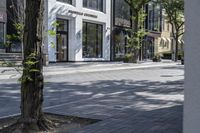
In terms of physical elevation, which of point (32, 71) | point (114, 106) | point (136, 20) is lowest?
point (114, 106)

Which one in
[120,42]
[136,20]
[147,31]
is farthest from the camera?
[147,31]

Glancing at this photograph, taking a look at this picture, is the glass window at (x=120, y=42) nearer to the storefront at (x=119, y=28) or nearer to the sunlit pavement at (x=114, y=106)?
the storefront at (x=119, y=28)

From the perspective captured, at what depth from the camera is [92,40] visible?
4069 cm

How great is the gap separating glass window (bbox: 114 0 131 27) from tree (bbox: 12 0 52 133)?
37.8 metres

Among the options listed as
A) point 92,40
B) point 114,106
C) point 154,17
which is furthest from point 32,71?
point 154,17

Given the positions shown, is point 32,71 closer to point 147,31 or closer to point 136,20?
point 136,20

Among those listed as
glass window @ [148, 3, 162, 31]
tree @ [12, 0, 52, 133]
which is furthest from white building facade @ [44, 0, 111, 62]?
tree @ [12, 0, 52, 133]

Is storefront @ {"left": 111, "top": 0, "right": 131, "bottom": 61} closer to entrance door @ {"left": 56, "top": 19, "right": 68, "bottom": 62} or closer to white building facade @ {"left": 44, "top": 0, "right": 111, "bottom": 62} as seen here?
white building facade @ {"left": 44, "top": 0, "right": 111, "bottom": 62}

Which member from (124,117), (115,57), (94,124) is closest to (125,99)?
(124,117)

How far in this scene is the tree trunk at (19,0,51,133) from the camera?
7281 millimetres

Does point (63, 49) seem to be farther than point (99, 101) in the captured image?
Yes

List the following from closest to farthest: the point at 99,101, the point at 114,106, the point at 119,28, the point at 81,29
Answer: the point at 114,106 < the point at 99,101 < the point at 81,29 < the point at 119,28

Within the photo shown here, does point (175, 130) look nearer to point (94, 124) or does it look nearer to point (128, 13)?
point (94, 124)

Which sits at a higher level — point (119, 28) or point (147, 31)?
point (147, 31)
